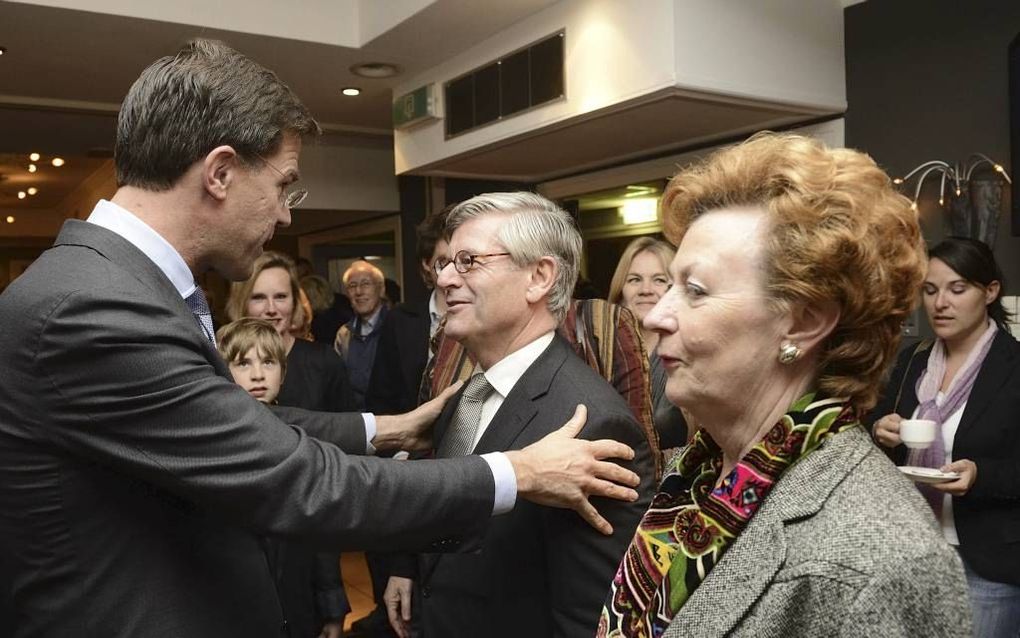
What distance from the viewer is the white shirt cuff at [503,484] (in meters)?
1.34

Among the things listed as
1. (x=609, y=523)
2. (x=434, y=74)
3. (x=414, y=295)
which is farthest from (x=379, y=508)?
(x=414, y=295)

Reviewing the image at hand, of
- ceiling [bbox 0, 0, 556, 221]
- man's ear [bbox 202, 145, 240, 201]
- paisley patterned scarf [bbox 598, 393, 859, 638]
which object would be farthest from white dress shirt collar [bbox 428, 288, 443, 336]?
paisley patterned scarf [bbox 598, 393, 859, 638]

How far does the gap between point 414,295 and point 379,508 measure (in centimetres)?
536

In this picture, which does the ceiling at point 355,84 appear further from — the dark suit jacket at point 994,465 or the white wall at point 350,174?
the dark suit jacket at point 994,465

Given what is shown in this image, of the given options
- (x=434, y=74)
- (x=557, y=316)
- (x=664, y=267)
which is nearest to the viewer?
(x=557, y=316)

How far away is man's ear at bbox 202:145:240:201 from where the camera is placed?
1326 millimetres

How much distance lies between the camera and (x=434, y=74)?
498cm

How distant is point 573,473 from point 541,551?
27cm

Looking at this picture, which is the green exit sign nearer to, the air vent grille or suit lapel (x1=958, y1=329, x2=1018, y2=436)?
the air vent grille

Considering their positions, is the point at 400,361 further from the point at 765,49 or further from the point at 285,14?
the point at 765,49

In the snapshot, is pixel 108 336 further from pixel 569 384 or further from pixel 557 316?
pixel 557 316

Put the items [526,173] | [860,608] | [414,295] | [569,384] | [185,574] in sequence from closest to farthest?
[860,608]
[185,574]
[569,384]
[526,173]
[414,295]

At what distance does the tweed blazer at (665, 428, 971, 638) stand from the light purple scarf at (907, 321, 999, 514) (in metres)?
2.05

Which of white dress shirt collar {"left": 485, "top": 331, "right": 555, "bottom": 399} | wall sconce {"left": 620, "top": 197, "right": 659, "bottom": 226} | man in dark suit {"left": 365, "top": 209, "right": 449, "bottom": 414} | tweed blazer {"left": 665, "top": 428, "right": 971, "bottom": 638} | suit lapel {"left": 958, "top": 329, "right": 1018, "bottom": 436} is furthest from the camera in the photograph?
wall sconce {"left": 620, "top": 197, "right": 659, "bottom": 226}
